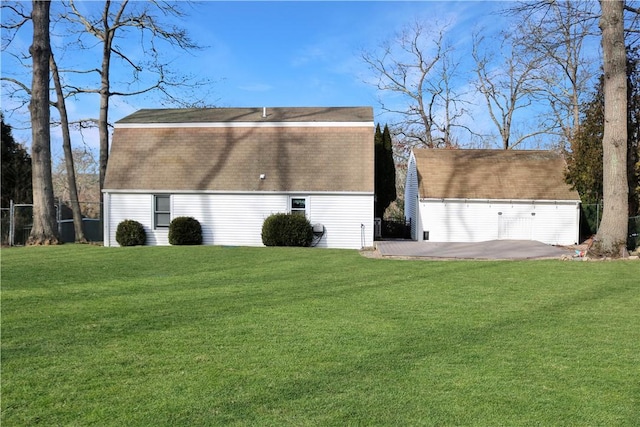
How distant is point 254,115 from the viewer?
74.6ft

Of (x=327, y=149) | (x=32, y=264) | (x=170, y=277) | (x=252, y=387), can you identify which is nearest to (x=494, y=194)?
(x=327, y=149)

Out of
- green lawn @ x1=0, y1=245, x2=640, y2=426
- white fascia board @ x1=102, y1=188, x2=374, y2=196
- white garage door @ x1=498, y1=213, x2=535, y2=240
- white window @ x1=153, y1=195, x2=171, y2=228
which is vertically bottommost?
green lawn @ x1=0, y1=245, x2=640, y2=426

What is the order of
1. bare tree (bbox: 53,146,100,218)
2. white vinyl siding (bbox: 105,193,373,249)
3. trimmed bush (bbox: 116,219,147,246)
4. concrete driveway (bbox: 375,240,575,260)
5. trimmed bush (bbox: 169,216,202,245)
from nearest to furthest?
concrete driveway (bbox: 375,240,575,260)
trimmed bush (bbox: 169,216,202,245)
trimmed bush (bbox: 116,219,147,246)
white vinyl siding (bbox: 105,193,373,249)
bare tree (bbox: 53,146,100,218)

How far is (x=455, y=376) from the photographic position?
4.34 meters

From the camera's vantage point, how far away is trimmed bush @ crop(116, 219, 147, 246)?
62.0ft

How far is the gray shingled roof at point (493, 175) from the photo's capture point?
850 inches

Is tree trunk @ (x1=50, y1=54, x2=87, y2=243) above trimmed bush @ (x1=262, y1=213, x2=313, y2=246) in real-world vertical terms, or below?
above

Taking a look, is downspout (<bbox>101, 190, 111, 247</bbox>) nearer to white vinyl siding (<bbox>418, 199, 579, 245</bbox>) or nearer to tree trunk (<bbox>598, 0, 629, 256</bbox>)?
white vinyl siding (<bbox>418, 199, 579, 245</bbox>)

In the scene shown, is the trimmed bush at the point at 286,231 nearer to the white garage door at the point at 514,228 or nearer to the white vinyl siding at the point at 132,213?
the white vinyl siding at the point at 132,213

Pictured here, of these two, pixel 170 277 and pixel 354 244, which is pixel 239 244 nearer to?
pixel 354 244

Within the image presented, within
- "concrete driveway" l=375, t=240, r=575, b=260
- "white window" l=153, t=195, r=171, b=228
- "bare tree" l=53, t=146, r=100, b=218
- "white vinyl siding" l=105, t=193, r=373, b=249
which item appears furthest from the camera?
"bare tree" l=53, t=146, r=100, b=218

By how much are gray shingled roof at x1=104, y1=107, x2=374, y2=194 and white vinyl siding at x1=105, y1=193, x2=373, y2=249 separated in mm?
423

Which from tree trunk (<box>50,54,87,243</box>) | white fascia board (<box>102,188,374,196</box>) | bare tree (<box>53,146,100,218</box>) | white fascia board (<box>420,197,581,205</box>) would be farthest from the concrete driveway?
bare tree (<box>53,146,100,218</box>)

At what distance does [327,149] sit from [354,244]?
443 centimetres
